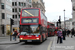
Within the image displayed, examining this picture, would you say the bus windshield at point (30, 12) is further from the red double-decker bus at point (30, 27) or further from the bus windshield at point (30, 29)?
the bus windshield at point (30, 29)

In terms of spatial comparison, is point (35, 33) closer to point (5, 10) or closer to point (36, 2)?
point (5, 10)

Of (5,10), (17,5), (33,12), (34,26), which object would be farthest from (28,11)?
(17,5)

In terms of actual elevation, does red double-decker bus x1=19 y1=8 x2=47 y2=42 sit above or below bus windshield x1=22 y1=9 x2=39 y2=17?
below

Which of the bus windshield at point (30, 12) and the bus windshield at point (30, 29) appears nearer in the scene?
the bus windshield at point (30, 29)

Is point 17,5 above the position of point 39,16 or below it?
above

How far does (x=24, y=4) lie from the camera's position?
7412 centimetres

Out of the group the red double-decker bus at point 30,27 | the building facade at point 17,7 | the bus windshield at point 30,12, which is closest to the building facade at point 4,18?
the building facade at point 17,7

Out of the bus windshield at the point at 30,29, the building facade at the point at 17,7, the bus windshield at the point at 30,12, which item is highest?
the building facade at the point at 17,7

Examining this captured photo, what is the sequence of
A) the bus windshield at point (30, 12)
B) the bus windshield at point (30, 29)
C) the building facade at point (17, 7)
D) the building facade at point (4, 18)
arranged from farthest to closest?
1. the building facade at point (17, 7)
2. the building facade at point (4, 18)
3. the bus windshield at point (30, 12)
4. the bus windshield at point (30, 29)

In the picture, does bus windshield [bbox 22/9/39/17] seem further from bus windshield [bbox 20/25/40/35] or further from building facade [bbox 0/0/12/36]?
building facade [bbox 0/0/12/36]

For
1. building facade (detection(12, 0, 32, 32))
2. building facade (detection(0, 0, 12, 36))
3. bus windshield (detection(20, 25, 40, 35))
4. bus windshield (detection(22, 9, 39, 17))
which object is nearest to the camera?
bus windshield (detection(20, 25, 40, 35))

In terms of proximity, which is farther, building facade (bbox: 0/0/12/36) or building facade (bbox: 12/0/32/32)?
building facade (bbox: 12/0/32/32)

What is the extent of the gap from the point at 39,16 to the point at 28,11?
1.46 metres

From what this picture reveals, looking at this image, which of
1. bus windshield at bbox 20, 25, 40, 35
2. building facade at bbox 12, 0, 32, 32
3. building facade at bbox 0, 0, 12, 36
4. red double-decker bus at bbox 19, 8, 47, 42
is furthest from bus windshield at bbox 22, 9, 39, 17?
building facade at bbox 12, 0, 32, 32
